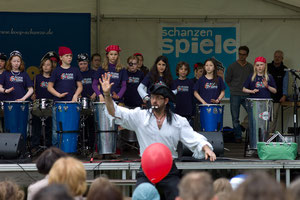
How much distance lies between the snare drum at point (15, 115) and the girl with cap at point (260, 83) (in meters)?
3.64

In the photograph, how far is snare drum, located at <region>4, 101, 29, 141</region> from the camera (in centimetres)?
839

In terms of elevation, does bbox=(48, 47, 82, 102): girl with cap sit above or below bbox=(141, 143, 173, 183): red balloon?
above

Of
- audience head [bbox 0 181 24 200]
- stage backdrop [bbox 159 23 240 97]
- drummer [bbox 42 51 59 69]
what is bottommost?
audience head [bbox 0 181 24 200]

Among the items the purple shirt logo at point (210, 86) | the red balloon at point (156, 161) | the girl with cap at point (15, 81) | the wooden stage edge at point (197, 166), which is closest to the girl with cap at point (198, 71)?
the purple shirt logo at point (210, 86)

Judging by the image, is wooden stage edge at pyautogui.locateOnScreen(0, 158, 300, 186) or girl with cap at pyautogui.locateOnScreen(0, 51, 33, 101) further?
girl with cap at pyautogui.locateOnScreen(0, 51, 33, 101)

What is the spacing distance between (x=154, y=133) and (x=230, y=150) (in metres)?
3.81

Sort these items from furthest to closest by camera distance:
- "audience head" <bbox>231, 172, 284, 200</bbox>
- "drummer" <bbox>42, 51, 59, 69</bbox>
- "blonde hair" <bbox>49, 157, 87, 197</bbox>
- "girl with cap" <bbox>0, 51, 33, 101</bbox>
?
"drummer" <bbox>42, 51, 59, 69</bbox> < "girl with cap" <bbox>0, 51, 33, 101</bbox> < "blonde hair" <bbox>49, 157, 87, 197</bbox> < "audience head" <bbox>231, 172, 284, 200</bbox>

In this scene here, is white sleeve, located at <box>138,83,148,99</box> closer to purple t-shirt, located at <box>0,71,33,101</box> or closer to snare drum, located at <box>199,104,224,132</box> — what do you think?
snare drum, located at <box>199,104,224,132</box>

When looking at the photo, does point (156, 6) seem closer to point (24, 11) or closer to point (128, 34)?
point (128, 34)

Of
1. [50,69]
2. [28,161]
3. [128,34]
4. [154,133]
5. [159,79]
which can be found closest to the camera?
[154,133]

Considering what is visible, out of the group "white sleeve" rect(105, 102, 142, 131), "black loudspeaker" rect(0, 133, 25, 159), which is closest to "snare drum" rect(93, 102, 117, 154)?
"black loudspeaker" rect(0, 133, 25, 159)

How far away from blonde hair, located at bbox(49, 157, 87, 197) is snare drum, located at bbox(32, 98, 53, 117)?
4.78 meters

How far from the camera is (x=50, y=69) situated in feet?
32.0

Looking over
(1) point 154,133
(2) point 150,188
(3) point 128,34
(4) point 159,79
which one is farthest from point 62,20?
(2) point 150,188
